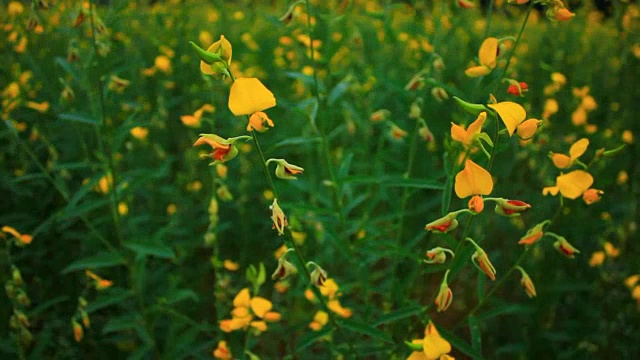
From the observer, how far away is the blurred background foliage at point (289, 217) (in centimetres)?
175

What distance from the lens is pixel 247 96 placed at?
3.11 feet

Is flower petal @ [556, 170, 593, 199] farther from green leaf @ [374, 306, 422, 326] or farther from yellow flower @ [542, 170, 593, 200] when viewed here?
green leaf @ [374, 306, 422, 326]

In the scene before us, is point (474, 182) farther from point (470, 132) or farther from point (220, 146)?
point (220, 146)

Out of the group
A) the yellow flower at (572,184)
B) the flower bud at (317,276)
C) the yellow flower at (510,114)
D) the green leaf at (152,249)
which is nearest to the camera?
the yellow flower at (510,114)

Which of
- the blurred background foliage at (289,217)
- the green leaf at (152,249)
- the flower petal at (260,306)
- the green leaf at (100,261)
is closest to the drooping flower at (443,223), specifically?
the blurred background foliage at (289,217)

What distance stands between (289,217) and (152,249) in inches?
18.8

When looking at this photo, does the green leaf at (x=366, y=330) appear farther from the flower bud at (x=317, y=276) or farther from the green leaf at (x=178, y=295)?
the green leaf at (x=178, y=295)

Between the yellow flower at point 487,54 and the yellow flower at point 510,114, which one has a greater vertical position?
the yellow flower at point 510,114

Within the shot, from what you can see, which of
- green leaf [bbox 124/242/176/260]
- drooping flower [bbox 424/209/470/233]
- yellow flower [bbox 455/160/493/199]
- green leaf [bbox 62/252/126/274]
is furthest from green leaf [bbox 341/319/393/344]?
green leaf [bbox 62/252/126/274]

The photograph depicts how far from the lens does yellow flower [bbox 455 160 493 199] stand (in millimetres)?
922

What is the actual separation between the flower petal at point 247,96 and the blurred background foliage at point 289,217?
1.74 ft

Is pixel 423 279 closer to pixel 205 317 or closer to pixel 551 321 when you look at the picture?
pixel 551 321

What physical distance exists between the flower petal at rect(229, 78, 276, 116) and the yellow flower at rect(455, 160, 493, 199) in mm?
335

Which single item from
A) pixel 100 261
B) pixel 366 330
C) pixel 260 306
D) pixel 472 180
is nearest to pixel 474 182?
pixel 472 180
